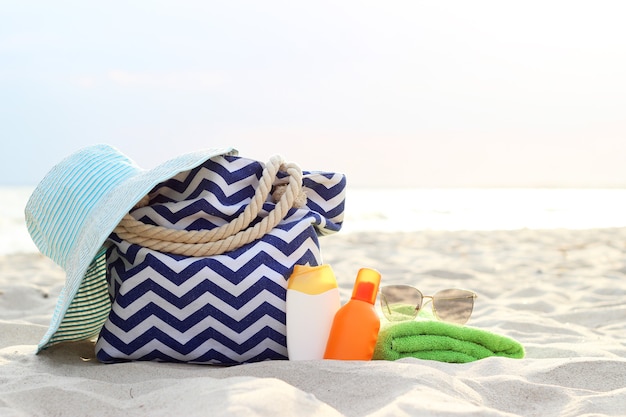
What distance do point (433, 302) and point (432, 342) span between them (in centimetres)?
33

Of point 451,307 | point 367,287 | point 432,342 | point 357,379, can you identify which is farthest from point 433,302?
point 357,379

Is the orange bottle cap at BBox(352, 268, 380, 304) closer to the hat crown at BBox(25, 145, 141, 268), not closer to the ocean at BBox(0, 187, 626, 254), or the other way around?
the hat crown at BBox(25, 145, 141, 268)

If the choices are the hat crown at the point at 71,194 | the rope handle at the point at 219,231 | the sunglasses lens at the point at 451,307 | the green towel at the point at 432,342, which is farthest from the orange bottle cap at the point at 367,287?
the hat crown at the point at 71,194

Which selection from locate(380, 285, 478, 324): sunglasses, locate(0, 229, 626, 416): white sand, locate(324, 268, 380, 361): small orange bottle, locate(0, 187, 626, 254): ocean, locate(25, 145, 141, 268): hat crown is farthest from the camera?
locate(0, 187, 626, 254): ocean

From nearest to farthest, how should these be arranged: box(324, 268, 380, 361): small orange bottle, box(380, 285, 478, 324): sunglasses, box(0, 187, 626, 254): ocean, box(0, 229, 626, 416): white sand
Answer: box(0, 229, 626, 416): white sand
box(324, 268, 380, 361): small orange bottle
box(380, 285, 478, 324): sunglasses
box(0, 187, 626, 254): ocean

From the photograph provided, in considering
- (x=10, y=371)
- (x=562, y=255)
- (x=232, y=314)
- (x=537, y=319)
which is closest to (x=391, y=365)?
(x=232, y=314)

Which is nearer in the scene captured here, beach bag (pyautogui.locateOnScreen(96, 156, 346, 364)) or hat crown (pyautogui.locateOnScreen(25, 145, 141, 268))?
beach bag (pyautogui.locateOnScreen(96, 156, 346, 364))

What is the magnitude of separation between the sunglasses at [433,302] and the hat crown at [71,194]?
36.6 inches

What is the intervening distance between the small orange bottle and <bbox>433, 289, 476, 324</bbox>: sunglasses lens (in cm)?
41

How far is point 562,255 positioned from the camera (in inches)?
218

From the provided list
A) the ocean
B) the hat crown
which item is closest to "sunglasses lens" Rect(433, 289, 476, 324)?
the hat crown

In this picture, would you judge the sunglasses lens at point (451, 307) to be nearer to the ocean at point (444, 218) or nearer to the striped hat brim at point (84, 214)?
the striped hat brim at point (84, 214)

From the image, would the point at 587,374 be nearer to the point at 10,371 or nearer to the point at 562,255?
the point at 10,371

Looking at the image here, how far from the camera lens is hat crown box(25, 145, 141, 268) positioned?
2199 millimetres
